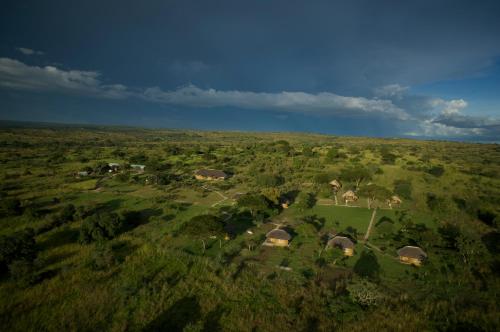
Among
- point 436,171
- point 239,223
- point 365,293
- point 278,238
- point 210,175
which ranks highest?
point 436,171

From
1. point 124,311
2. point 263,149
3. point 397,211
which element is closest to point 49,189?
point 124,311

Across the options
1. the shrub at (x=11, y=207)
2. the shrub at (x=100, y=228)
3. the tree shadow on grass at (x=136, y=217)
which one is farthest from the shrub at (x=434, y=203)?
the shrub at (x=11, y=207)

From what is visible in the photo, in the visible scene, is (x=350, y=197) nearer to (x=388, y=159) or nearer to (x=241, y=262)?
(x=241, y=262)

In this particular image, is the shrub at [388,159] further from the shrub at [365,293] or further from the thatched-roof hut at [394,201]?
the shrub at [365,293]

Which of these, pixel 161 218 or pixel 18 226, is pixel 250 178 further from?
pixel 18 226

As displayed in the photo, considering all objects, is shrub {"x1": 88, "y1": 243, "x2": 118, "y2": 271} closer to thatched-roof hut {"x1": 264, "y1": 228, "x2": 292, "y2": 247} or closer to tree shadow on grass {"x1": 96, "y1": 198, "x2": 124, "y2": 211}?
tree shadow on grass {"x1": 96, "y1": 198, "x2": 124, "y2": 211}

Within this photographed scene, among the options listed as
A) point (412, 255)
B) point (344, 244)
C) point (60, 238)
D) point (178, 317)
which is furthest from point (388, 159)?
point (60, 238)
